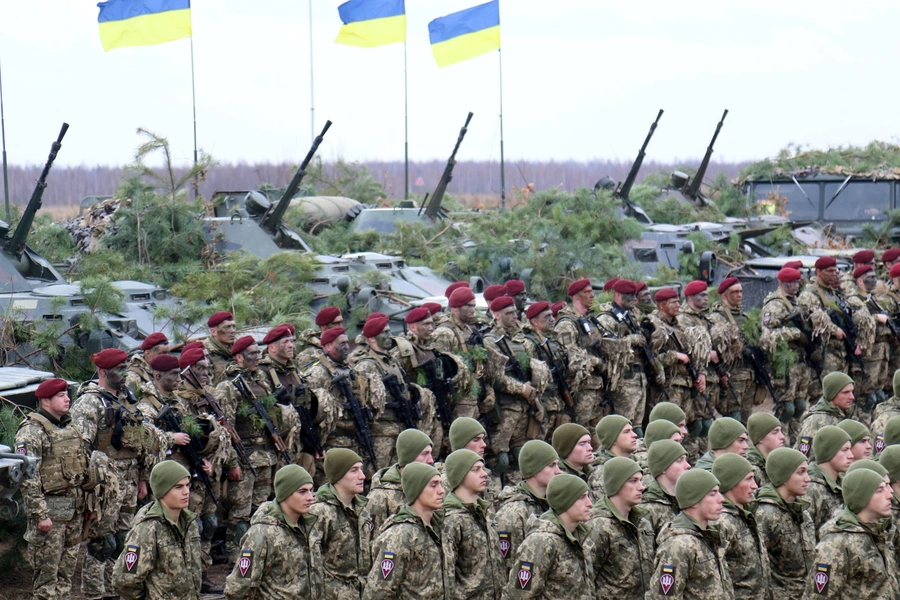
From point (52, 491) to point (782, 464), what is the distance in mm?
4002

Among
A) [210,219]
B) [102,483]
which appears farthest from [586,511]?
[210,219]

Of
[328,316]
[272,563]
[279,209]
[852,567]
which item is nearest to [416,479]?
[272,563]

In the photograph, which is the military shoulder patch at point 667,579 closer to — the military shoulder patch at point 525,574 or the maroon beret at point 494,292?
the military shoulder patch at point 525,574

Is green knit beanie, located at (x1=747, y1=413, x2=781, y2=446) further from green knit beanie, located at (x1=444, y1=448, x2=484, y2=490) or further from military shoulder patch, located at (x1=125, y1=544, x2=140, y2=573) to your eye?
military shoulder patch, located at (x1=125, y1=544, x2=140, y2=573)

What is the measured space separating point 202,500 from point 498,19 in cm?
1354

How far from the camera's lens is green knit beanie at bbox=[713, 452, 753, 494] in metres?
6.16

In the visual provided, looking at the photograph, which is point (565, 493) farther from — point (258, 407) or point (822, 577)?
point (258, 407)

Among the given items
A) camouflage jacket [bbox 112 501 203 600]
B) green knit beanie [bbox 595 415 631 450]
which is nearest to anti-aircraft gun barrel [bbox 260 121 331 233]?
green knit beanie [bbox 595 415 631 450]

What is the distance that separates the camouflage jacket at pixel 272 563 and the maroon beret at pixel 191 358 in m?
2.44

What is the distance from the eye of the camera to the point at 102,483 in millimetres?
7762

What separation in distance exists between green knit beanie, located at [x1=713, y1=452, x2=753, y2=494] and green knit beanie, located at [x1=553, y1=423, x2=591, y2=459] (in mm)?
936

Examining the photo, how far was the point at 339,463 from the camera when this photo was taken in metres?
6.74

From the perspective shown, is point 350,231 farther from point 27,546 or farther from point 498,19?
point 27,546

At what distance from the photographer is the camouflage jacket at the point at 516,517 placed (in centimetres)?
636
